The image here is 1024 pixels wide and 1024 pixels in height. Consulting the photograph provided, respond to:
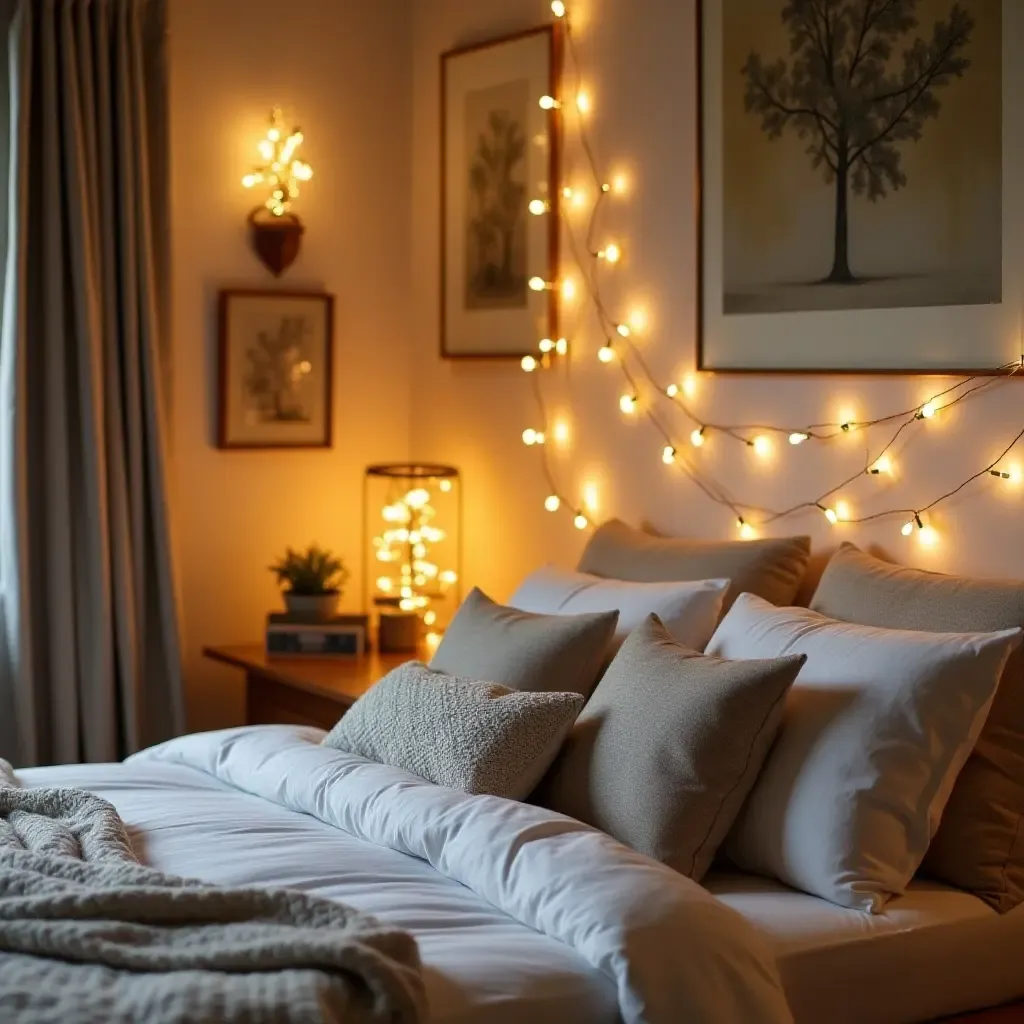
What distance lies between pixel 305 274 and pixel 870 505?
1939 mm

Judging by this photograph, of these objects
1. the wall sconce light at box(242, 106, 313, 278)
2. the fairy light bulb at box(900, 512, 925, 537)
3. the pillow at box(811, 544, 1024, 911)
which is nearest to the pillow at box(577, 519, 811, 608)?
the fairy light bulb at box(900, 512, 925, 537)

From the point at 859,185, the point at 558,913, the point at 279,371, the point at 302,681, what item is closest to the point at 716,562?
the point at 859,185

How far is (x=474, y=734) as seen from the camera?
2756mm

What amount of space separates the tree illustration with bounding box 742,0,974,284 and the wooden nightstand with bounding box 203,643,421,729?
4.80ft

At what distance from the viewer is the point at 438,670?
3.29 meters

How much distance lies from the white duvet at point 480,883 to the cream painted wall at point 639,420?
1105mm

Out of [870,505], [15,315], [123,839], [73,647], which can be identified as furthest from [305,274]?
[123,839]

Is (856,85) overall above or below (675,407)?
above

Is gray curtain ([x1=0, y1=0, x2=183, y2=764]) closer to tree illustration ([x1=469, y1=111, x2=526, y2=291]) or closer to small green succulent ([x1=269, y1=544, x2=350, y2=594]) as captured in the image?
small green succulent ([x1=269, y1=544, x2=350, y2=594])

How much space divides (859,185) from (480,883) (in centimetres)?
163

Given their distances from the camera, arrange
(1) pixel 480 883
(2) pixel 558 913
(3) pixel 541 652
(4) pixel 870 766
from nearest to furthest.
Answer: (2) pixel 558 913 → (1) pixel 480 883 → (4) pixel 870 766 → (3) pixel 541 652

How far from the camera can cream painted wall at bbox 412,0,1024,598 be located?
3086 millimetres

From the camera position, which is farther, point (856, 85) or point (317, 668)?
point (317, 668)

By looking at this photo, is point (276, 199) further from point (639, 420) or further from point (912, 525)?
point (912, 525)
